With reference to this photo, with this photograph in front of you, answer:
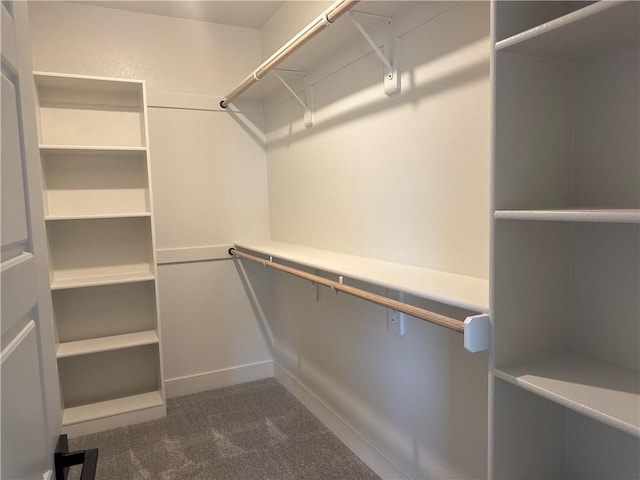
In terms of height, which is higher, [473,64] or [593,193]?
[473,64]

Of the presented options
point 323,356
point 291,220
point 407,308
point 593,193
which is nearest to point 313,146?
point 291,220

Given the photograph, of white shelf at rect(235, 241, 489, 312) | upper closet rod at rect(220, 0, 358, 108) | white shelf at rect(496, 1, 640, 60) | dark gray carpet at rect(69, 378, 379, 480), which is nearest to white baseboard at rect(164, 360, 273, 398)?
dark gray carpet at rect(69, 378, 379, 480)

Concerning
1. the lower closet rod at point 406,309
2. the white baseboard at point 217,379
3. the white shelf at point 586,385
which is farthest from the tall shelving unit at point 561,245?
the white baseboard at point 217,379

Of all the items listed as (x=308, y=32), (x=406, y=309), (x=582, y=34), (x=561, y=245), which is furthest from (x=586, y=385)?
(x=308, y=32)

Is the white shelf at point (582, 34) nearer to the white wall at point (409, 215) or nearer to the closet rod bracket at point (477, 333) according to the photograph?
the white wall at point (409, 215)

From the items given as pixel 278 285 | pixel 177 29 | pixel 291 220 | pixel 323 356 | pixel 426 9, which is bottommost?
pixel 323 356

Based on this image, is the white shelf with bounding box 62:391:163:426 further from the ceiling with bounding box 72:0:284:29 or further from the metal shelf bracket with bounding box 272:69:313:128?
the ceiling with bounding box 72:0:284:29

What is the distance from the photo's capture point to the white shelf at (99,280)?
247 centimetres

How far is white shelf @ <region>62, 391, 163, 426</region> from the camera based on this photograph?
2555 mm

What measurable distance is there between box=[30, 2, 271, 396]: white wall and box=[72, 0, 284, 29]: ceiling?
0.05 metres

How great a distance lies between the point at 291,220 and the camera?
2.84 meters

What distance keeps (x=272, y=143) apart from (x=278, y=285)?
101cm

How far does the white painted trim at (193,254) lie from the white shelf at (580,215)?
7.81 ft

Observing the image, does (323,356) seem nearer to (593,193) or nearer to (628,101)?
(593,193)
